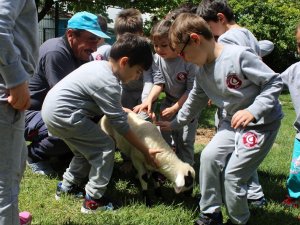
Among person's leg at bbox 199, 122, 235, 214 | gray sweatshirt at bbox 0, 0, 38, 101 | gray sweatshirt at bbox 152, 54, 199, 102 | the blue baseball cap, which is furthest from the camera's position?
gray sweatshirt at bbox 152, 54, 199, 102

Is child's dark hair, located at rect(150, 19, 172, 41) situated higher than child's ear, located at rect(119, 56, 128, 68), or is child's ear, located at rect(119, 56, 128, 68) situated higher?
child's dark hair, located at rect(150, 19, 172, 41)

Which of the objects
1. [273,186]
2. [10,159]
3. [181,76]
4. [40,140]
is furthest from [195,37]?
[40,140]

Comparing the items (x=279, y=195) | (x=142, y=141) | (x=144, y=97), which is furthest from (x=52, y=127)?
(x=279, y=195)

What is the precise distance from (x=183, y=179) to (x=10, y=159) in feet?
5.51

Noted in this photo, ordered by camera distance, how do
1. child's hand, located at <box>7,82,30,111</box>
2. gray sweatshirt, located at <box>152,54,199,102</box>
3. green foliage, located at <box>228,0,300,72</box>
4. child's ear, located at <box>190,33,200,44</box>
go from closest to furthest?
1. child's hand, located at <box>7,82,30,111</box>
2. child's ear, located at <box>190,33,200,44</box>
3. gray sweatshirt, located at <box>152,54,199,102</box>
4. green foliage, located at <box>228,0,300,72</box>

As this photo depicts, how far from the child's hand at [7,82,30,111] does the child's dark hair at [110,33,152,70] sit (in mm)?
1416

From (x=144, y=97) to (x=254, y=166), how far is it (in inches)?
66.8

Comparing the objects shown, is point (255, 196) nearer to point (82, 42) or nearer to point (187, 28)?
point (187, 28)

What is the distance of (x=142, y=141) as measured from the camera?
374 centimetres

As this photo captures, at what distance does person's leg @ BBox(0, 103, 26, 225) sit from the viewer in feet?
7.29

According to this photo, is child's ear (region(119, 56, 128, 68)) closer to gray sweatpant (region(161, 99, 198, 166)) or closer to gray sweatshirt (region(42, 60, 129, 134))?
gray sweatshirt (region(42, 60, 129, 134))

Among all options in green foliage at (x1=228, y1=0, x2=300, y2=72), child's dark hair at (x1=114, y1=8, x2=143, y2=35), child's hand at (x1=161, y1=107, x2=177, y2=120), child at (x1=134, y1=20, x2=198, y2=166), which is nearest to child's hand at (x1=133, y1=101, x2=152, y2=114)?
child at (x1=134, y1=20, x2=198, y2=166)

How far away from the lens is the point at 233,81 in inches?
123

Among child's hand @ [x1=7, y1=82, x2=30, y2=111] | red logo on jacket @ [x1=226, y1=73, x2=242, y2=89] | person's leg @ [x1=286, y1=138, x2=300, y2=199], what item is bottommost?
person's leg @ [x1=286, y1=138, x2=300, y2=199]
